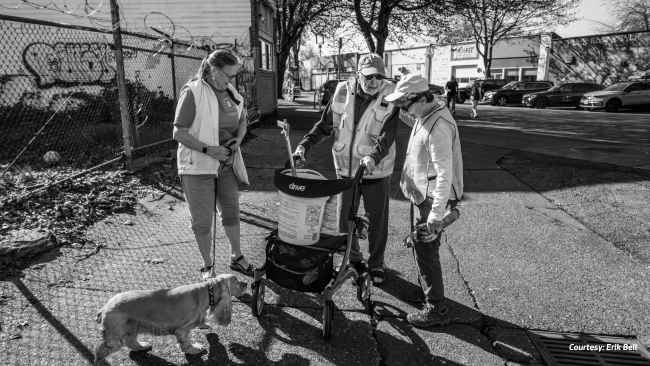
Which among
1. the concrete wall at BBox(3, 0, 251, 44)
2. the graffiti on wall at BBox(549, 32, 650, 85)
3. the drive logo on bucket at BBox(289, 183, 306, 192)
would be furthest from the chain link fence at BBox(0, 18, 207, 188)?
the graffiti on wall at BBox(549, 32, 650, 85)

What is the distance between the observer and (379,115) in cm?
365

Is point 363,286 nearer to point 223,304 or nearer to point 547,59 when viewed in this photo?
point 223,304

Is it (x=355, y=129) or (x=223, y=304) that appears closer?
(x=223, y=304)

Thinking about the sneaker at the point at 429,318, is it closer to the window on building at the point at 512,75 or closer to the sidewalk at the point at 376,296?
the sidewalk at the point at 376,296

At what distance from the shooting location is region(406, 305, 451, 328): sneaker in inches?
131

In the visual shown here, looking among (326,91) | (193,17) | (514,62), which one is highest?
(514,62)

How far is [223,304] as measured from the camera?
291cm

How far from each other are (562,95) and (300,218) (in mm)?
28027

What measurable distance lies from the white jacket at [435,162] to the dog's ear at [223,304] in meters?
1.46

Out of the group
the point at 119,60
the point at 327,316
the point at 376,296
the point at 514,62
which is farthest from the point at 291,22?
the point at 327,316

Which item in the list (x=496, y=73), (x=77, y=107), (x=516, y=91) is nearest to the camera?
(x=77, y=107)

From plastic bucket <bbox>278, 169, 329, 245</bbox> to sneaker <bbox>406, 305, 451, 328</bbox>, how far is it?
98cm

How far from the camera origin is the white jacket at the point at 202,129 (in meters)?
3.45

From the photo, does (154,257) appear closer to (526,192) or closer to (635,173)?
(526,192)
